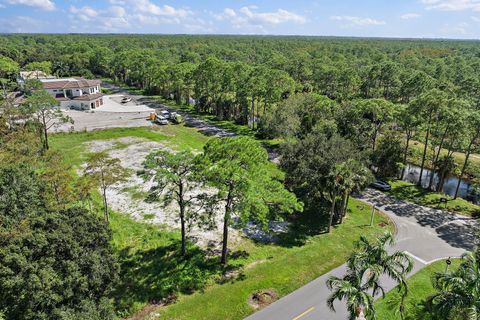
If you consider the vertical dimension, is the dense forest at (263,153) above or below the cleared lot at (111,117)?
above

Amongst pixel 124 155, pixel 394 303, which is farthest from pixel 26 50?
pixel 394 303

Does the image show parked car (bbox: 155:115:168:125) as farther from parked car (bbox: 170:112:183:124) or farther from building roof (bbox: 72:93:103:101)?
building roof (bbox: 72:93:103:101)

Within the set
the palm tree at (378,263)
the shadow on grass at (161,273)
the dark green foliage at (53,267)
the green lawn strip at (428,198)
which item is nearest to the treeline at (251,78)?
the green lawn strip at (428,198)

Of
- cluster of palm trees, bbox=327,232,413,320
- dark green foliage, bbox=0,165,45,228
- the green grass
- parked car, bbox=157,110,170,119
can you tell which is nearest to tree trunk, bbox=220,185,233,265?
cluster of palm trees, bbox=327,232,413,320

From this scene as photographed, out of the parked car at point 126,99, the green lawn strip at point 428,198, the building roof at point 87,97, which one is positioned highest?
the building roof at point 87,97

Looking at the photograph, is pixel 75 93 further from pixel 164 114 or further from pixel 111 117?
pixel 164 114

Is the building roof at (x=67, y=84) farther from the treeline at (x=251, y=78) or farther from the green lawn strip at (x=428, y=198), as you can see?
the green lawn strip at (x=428, y=198)
